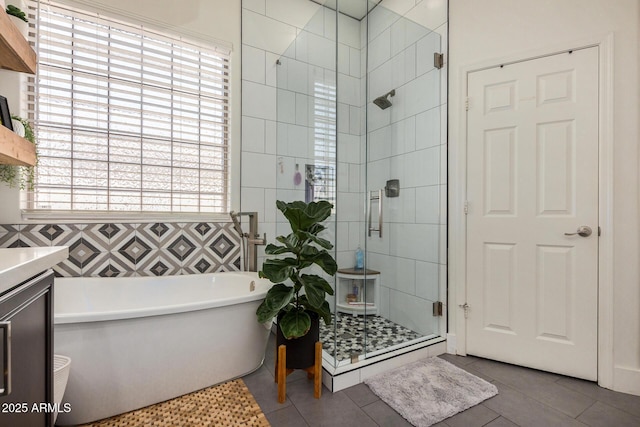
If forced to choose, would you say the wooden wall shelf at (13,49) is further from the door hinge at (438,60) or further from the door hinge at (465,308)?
the door hinge at (465,308)

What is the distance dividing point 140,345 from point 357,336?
1.23m

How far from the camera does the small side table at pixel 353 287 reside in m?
1.95

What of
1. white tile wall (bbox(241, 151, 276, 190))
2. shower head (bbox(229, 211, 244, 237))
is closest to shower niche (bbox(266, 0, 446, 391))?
white tile wall (bbox(241, 151, 276, 190))

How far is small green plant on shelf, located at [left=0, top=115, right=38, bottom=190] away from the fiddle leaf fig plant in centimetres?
155

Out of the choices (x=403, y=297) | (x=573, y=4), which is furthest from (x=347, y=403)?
(x=573, y=4)

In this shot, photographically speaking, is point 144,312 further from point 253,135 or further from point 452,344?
point 452,344

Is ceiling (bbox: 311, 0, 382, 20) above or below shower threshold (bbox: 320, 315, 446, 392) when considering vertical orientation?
above

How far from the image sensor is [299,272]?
1.85m

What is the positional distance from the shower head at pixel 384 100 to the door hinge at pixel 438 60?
1.37 feet

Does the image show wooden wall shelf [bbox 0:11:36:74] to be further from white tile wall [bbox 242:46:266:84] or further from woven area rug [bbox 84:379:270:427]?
woven area rug [bbox 84:379:270:427]

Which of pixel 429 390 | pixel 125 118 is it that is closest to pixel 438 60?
pixel 429 390

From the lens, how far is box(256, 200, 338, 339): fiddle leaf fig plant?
1685mm

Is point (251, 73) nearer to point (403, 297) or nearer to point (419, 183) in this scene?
point (419, 183)

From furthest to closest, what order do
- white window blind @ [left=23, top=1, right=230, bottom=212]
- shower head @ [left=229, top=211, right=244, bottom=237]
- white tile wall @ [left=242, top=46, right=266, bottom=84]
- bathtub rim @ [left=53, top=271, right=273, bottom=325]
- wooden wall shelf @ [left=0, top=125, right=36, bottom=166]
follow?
white tile wall @ [left=242, top=46, right=266, bottom=84] < shower head @ [left=229, top=211, right=244, bottom=237] < white window blind @ [left=23, top=1, right=230, bottom=212] < bathtub rim @ [left=53, top=271, right=273, bottom=325] < wooden wall shelf @ [left=0, top=125, right=36, bottom=166]
